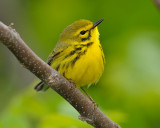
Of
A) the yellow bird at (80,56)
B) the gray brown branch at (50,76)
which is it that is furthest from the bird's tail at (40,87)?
the gray brown branch at (50,76)

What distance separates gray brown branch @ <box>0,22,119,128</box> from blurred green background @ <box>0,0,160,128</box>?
214 mm

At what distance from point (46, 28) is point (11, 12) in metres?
0.74

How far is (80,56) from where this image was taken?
384cm

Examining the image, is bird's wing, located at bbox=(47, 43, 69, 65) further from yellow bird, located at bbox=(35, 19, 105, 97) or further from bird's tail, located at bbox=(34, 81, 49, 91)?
bird's tail, located at bbox=(34, 81, 49, 91)

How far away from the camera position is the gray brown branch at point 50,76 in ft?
7.82

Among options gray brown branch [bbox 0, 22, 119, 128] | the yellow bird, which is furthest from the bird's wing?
gray brown branch [bbox 0, 22, 119, 128]

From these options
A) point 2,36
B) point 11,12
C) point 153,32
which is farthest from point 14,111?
point 11,12

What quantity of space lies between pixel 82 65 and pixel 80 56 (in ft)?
0.32

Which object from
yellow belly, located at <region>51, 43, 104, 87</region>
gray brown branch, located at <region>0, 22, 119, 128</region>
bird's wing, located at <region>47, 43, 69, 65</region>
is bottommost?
gray brown branch, located at <region>0, 22, 119, 128</region>

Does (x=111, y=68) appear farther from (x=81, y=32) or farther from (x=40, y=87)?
(x=40, y=87)

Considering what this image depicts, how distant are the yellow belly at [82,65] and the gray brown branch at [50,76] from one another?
749 millimetres

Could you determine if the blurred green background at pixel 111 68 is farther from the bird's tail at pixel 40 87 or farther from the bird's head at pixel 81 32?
the bird's head at pixel 81 32

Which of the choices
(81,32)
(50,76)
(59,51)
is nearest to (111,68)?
(81,32)

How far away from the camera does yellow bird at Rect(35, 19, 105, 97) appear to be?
151 inches
